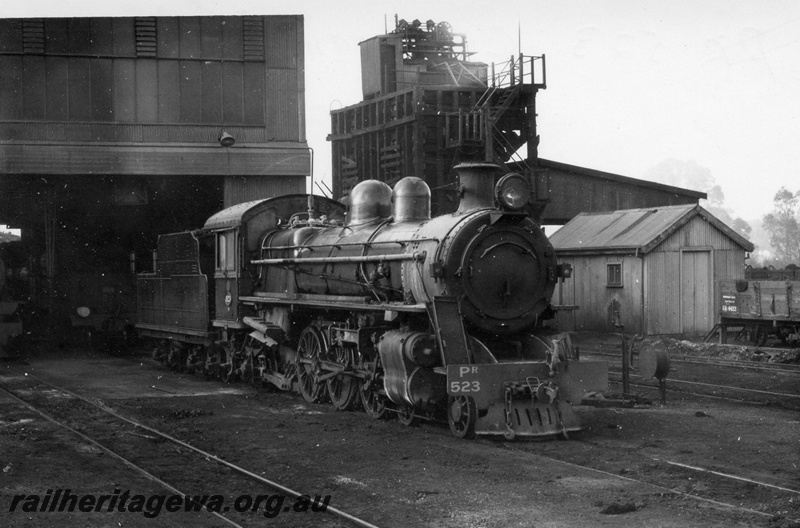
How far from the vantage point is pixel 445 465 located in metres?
9.10

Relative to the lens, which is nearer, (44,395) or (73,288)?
(44,395)

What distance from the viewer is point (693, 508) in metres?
7.38

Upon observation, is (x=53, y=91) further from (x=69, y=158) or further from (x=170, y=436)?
(x=170, y=436)

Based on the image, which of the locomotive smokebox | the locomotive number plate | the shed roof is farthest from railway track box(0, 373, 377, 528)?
the shed roof

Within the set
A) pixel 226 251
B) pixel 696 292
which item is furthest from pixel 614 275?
pixel 226 251

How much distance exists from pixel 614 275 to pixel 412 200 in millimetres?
14394

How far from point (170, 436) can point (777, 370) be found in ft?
40.2

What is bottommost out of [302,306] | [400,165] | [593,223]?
[302,306]

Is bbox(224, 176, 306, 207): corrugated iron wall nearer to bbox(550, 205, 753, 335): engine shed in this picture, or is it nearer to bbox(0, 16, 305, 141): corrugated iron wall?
bbox(0, 16, 305, 141): corrugated iron wall

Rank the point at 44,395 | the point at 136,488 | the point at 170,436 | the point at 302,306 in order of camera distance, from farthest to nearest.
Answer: the point at 44,395 < the point at 302,306 < the point at 170,436 < the point at 136,488

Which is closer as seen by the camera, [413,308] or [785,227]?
[413,308]

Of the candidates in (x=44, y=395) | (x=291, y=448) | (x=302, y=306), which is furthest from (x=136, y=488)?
(x=44, y=395)

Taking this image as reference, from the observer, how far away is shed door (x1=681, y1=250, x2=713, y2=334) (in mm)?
25141

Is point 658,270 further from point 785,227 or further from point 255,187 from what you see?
point 785,227
